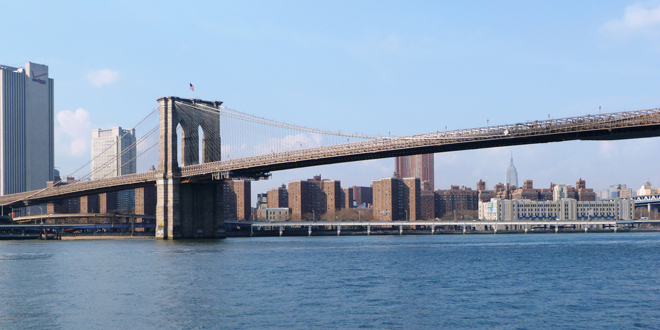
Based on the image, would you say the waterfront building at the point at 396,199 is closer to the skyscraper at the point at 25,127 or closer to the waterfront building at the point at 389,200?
the waterfront building at the point at 389,200

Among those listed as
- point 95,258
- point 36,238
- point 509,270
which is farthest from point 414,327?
point 36,238

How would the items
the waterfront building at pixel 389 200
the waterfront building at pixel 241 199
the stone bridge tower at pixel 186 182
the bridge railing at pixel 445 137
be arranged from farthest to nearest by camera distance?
the waterfront building at pixel 241 199, the waterfront building at pixel 389 200, the stone bridge tower at pixel 186 182, the bridge railing at pixel 445 137

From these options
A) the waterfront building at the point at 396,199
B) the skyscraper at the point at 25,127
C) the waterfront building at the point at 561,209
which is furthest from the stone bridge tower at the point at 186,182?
the waterfront building at the point at 561,209

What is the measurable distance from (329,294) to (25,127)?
18690 cm

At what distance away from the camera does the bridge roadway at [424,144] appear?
Result: 4572cm

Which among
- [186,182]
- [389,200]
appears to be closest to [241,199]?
[389,200]

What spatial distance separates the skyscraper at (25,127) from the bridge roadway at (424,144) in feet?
397

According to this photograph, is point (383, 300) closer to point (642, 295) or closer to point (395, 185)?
point (642, 295)

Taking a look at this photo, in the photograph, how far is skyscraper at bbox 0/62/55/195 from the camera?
615ft

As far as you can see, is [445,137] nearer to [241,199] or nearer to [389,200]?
[389,200]

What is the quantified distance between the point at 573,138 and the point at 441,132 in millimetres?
9802

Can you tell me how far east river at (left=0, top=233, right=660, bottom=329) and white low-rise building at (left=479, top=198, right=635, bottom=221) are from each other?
155075 millimetres

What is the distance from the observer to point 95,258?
4725 centimetres

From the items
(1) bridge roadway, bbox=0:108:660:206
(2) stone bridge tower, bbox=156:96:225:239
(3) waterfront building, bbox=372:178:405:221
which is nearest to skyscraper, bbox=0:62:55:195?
(3) waterfront building, bbox=372:178:405:221
